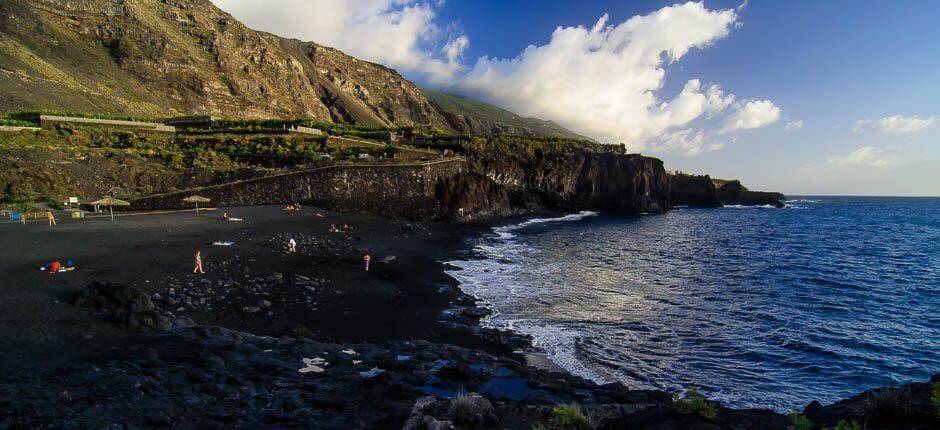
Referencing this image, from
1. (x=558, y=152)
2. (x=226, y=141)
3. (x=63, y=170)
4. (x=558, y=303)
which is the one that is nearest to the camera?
(x=558, y=303)

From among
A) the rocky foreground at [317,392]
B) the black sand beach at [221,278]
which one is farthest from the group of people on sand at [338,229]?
the rocky foreground at [317,392]

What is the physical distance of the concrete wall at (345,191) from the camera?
3822 cm

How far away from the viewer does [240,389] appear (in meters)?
8.45

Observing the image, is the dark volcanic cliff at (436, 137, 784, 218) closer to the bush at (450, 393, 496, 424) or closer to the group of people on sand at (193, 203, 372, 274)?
the group of people on sand at (193, 203, 372, 274)

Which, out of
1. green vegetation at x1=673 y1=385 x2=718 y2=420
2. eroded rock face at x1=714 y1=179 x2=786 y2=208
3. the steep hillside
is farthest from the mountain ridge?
eroded rock face at x1=714 y1=179 x2=786 y2=208

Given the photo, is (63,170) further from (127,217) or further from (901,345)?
(901,345)

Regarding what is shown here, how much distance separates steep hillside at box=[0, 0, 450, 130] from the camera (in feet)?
227

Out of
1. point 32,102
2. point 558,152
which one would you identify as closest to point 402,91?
point 558,152

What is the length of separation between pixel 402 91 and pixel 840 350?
196305 millimetres

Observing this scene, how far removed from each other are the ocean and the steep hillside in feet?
243

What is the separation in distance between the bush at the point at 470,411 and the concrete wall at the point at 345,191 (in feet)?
120

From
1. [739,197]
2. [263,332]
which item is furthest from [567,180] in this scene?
[263,332]

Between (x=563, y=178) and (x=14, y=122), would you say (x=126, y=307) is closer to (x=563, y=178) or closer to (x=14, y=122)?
(x=14, y=122)

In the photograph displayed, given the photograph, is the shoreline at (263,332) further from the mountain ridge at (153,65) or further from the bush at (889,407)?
the mountain ridge at (153,65)
